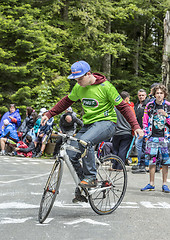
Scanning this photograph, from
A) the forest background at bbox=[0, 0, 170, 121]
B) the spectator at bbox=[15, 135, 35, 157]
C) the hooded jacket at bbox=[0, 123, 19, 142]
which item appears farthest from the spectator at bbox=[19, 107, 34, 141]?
the forest background at bbox=[0, 0, 170, 121]

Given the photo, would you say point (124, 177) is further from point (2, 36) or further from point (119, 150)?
point (2, 36)

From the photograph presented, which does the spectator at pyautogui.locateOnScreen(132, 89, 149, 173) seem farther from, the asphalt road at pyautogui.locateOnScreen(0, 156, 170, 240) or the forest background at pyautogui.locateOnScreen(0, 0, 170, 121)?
the forest background at pyautogui.locateOnScreen(0, 0, 170, 121)

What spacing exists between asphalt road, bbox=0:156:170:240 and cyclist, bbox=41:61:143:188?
1.68ft

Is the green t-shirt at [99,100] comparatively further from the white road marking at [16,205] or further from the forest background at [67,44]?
the forest background at [67,44]

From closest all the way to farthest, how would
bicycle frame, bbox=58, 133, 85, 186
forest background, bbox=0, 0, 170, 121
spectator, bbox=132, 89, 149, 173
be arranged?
bicycle frame, bbox=58, 133, 85, 186, spectator, bbox=132, 89, 149, 173, forest background, bbox=0, 0, 170, 121

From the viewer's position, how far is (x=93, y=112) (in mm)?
5527

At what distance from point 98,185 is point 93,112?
926mm

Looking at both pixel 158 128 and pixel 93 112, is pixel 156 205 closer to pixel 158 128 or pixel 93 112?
pixel 158 128

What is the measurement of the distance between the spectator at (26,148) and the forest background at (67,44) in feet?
11.2

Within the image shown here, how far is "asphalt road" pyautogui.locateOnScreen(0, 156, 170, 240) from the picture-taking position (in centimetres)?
455

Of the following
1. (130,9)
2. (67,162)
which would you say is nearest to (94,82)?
(67,162)

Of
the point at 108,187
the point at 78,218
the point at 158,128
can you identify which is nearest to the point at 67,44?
the point at 158,128

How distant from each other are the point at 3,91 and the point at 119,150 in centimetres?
1099

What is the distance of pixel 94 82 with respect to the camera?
5523 millimetres
